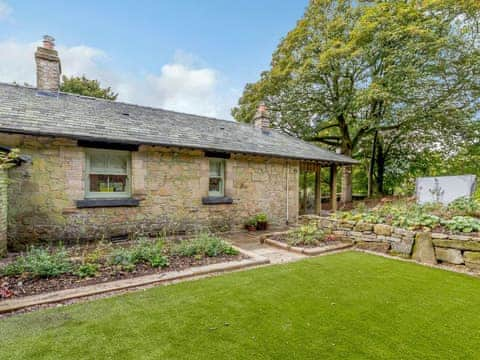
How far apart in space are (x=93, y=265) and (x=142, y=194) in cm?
295

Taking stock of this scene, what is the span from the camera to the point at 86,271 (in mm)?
3828

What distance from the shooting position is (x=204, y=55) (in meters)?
13.1

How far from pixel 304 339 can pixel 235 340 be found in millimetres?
667

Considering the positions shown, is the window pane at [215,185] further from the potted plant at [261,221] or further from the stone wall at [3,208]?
the stone wall at [3,208]

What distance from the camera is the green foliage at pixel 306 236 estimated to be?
19.9ft

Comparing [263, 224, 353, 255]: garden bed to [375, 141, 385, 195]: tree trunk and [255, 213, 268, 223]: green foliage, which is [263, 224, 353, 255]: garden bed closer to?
[255, 213, 268, 223]: green foliage

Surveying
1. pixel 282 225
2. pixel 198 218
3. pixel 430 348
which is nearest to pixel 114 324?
pixel 430 348

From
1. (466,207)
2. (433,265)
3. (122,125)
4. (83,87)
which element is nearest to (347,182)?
(466,207)

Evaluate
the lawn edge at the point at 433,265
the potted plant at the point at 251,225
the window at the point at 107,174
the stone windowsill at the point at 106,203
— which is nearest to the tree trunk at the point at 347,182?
the potted plant at the point at 251,225

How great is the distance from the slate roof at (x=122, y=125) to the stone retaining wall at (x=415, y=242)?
12.2 ft

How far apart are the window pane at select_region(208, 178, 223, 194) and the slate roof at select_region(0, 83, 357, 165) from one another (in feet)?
3.75

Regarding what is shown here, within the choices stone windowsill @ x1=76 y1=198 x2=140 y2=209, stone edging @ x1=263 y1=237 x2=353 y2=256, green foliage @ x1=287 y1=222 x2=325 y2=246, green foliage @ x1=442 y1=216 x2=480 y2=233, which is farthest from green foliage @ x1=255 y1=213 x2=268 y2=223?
green foliage @ x1=442 y1=216 x2=480 y2=233

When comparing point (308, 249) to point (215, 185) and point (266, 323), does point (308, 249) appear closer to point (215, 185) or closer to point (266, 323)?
point (266, 323)

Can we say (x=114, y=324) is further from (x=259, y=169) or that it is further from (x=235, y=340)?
(x=259, y=169)
